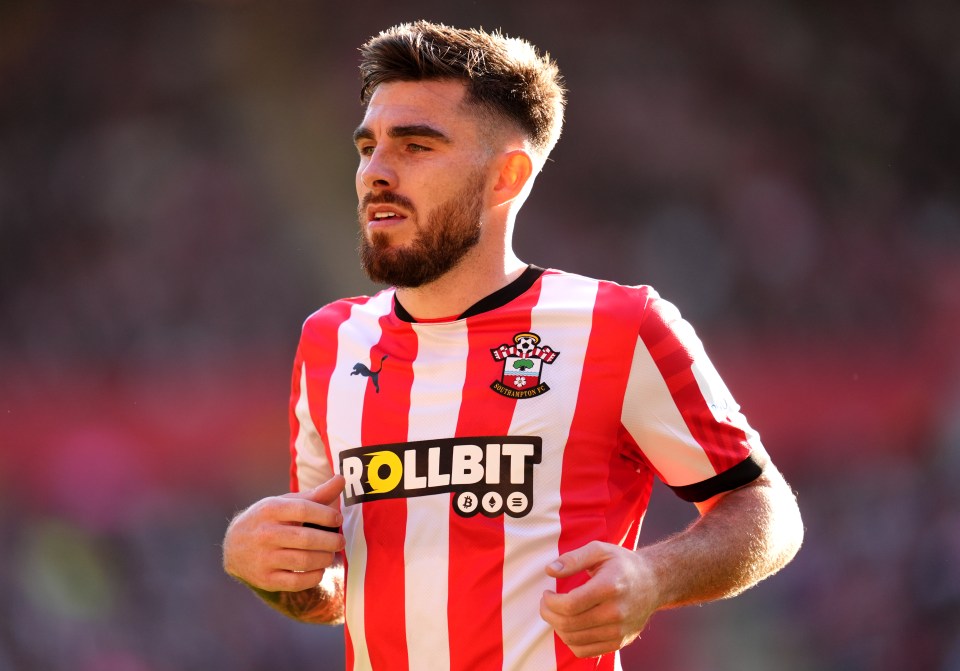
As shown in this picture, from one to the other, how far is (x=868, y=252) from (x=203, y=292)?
3372 millimetres

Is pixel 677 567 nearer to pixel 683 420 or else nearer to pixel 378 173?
pixel 683 420

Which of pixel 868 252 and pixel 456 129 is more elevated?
pixel 456 129

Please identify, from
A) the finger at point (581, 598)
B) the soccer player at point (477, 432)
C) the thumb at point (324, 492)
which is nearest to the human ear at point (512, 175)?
the soccer player at point (477, 432)

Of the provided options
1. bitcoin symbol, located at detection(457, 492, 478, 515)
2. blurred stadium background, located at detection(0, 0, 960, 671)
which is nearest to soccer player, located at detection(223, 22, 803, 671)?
bitcoin symbol, located at detection(457, 492, 478, 515)

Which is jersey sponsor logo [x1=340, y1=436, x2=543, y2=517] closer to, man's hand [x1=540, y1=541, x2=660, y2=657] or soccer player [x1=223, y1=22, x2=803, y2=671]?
soccer player [x1=223, y1=22, x2=803, y2=671]

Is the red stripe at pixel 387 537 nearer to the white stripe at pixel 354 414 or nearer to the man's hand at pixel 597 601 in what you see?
the white stripe at pixel 354 414

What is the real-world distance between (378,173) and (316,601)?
2.79 ft

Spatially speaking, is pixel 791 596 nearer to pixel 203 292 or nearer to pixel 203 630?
pixel 203 630

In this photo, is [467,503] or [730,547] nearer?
[730,547]

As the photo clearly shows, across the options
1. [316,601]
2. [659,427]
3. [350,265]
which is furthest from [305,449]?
[350,265]

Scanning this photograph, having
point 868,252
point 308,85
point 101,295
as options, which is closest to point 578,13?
point 308,85

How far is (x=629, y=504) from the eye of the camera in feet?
6.29

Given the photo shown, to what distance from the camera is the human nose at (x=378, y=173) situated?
6.49 feet

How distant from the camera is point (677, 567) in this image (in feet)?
5.41
